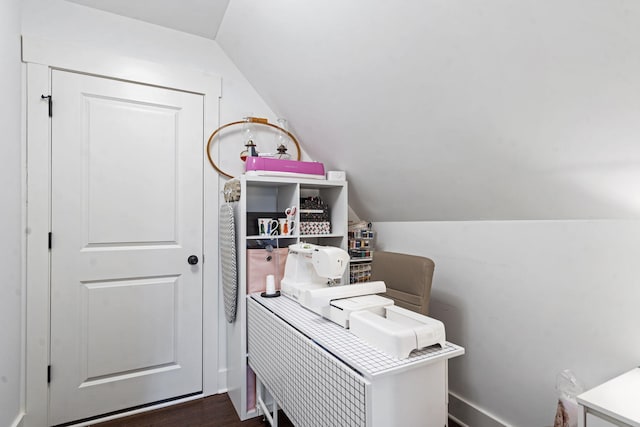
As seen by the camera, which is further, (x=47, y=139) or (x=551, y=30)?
(x=47, y=139)

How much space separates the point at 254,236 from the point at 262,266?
0.19 meters

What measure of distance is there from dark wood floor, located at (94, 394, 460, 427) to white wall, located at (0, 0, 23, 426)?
564 mm

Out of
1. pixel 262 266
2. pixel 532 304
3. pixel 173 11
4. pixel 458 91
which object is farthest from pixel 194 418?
pixel 173 11

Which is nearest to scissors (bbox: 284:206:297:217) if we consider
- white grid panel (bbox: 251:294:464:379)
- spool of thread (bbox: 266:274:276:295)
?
spool of thread (bbox: 266:274:276:295)

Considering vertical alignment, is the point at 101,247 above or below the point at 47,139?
below

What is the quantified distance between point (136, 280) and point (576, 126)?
2362 millimetres

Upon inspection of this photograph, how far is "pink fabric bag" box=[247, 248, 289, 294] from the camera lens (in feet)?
6.68

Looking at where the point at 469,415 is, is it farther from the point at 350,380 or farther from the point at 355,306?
the point at 350,380

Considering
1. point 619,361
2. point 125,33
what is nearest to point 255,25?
point 125,33

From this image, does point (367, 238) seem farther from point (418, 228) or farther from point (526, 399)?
point (526, 399)

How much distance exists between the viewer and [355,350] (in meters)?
1.16

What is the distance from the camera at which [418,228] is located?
87.0 inches

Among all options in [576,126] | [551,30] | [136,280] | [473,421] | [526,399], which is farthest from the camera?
[136,280]

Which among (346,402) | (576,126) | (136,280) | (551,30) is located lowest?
(346,402)
